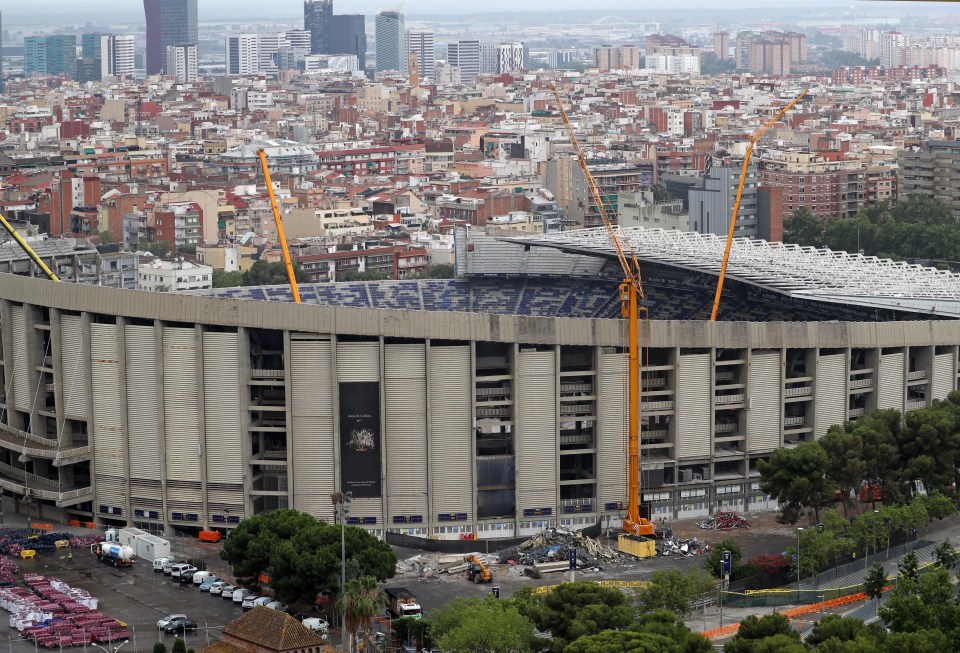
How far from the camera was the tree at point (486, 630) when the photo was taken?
40188 mm

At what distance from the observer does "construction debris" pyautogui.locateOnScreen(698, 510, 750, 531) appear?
5353 cm

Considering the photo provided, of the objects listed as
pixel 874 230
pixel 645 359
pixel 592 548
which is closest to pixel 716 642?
pixel 592 548

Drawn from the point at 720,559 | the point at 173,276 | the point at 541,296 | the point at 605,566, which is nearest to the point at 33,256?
the point at 541,296

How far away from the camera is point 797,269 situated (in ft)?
214

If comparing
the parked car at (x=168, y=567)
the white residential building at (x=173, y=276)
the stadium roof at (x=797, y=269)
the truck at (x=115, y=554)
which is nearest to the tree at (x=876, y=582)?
the stadium roof at (x=797, y=269)

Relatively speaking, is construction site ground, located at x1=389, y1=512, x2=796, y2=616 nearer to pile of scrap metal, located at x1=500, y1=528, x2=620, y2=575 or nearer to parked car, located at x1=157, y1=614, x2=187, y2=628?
pile of scrap metal, located at x1=500, y1=528, x2=620, y2=575

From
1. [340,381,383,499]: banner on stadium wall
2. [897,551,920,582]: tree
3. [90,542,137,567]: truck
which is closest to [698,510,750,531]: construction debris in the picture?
[897,551,920,582]: tree

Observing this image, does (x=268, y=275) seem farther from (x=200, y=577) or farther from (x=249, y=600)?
(x=249, y=600)

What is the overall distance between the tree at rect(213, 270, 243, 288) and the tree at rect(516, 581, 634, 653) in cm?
5462

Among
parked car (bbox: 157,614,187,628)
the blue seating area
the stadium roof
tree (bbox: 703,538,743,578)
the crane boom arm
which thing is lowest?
parked car (bbox: 157,614,187,628)

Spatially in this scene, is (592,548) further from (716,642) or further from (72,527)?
(72,527)

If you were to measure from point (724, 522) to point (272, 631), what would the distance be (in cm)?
1712

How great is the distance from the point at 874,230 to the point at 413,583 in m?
63.2

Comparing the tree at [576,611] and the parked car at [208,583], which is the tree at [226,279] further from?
the tree at [576,611]
